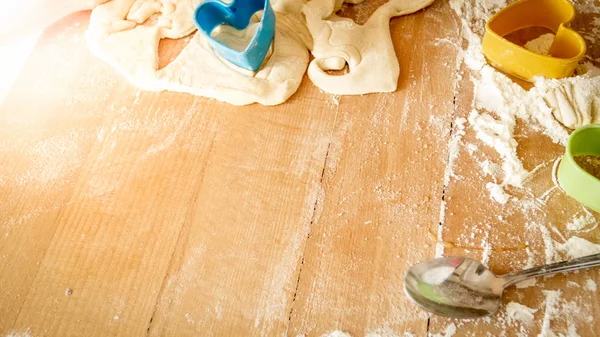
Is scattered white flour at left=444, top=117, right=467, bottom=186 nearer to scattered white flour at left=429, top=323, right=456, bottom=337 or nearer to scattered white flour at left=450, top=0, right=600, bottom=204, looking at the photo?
scattered white flour at left=450, top=0, right=600, bottom=204

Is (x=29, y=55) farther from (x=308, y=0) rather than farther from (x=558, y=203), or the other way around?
(x=558, y=203)

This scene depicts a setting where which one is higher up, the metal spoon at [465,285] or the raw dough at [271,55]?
the raw dough at [271,55]

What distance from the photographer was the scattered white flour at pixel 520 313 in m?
0.80

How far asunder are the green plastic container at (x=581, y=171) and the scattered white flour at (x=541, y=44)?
284 millimetres

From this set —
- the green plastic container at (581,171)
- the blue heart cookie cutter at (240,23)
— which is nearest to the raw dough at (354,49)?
the blue heart cookie cutter at (240,23)

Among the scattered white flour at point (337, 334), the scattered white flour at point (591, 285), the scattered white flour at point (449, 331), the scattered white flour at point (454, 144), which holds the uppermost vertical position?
the scattered white flour at point (454, 144)

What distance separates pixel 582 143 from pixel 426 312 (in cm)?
44

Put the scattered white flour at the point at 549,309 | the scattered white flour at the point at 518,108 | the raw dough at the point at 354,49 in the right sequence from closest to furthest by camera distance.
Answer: the scattered white flour at the point at 549,309 → the scattered white flour at the point at 518,108 → the raw dough at the point at 354,49

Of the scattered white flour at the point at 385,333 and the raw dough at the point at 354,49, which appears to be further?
the raw dough at the point at 354,49

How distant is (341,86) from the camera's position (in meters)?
1.07

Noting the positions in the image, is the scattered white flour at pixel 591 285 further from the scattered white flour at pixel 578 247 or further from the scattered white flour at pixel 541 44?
the scattered white flour at pixel 541 44

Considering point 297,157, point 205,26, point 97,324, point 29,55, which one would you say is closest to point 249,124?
point 297,157

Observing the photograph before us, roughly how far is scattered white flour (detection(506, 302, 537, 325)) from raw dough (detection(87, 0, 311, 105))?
0.61 meters

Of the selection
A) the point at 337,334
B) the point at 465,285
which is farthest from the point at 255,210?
the point at 465,285
